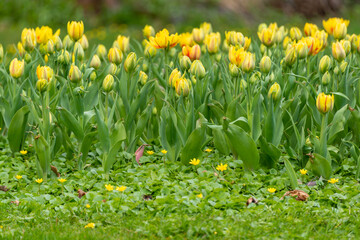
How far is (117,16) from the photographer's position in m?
10.0

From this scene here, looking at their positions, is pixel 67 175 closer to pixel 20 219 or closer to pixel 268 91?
pixel 20 219

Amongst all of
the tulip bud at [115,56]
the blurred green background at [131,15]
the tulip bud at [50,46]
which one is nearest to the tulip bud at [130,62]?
the tulip bud at [115,56]

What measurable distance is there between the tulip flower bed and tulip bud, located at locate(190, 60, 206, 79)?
0.05 ft

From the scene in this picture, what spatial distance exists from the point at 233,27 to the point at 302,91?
5.99 metres

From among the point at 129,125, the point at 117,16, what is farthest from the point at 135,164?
the point at 117,16

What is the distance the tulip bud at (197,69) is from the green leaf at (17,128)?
1108 millimetres

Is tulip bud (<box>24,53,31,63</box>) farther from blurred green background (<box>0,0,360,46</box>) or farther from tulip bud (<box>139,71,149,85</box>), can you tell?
blurred green background (<box>0,0,360,46</box>)

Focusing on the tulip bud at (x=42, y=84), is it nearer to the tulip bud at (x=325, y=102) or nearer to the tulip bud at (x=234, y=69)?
the tulip bud at (x=234, y=69)

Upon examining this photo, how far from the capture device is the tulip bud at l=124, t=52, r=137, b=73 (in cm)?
384

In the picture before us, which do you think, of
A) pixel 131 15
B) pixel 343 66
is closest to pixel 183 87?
pixel 343 66

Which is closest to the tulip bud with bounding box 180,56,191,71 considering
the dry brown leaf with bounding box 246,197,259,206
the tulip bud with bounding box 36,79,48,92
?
the tulip bud with bounding box 36,79,48,92

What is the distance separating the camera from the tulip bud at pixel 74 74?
3598 mm

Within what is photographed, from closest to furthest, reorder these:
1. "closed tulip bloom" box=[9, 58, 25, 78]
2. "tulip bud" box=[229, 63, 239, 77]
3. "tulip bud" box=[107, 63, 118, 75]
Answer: "closed tulip bloom" box=[9, 58, 25, 78] → "tulip bud" box=[229, 63, 239, 77] → "tulip bud" box=[107, 63, 118, 75]

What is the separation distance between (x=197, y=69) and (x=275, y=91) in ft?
1.90
